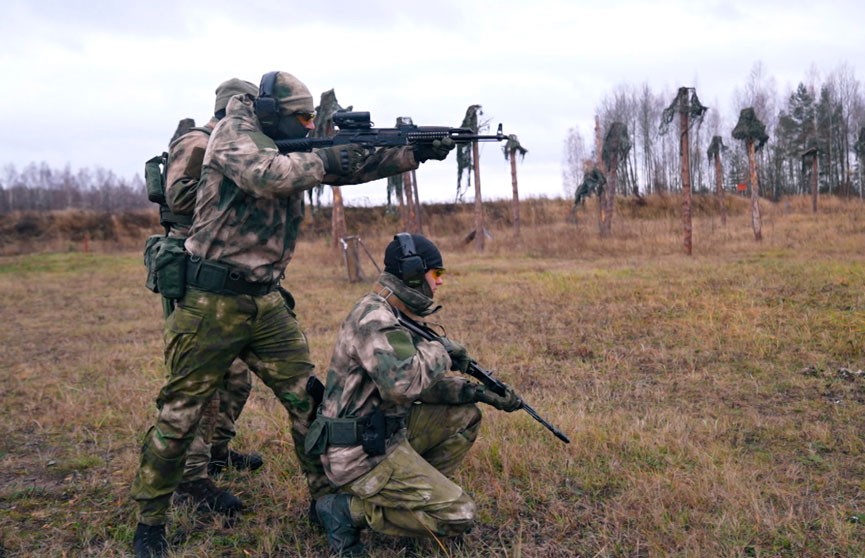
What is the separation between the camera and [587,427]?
4.88m

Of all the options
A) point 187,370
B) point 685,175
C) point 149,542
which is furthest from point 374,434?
point 685,175

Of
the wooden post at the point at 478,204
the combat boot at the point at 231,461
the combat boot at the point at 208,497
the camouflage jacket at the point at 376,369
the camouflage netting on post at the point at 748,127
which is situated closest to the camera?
the camouflage jacket at the point at 376,369

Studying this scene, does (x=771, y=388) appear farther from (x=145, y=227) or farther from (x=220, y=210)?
(x=145, y=227)

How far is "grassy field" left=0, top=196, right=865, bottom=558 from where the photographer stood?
3.57 metres

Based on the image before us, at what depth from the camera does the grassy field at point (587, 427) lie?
3.57 metres

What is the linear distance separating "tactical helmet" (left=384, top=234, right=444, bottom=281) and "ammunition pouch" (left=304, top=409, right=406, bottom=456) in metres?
0.67

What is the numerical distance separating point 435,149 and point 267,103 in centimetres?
89

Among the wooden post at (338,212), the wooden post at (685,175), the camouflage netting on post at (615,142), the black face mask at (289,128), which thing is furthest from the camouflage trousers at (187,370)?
the camouflage netting on post at (615,142)

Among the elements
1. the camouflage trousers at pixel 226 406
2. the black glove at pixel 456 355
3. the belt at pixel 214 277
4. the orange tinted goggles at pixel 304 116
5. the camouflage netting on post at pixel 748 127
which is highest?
the camouflage netting on post at pixel 748 127

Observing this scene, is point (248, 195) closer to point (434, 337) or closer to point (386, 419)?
point (434, 337)

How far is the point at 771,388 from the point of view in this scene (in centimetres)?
599

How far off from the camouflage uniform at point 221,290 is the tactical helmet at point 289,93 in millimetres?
154

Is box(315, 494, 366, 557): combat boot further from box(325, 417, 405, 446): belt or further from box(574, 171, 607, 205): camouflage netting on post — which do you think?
box(574, 171, 607, 205): camouflage netting on post

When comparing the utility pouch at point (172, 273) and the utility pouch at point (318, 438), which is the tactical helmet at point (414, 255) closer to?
the utility pouch at point (318, 438)
